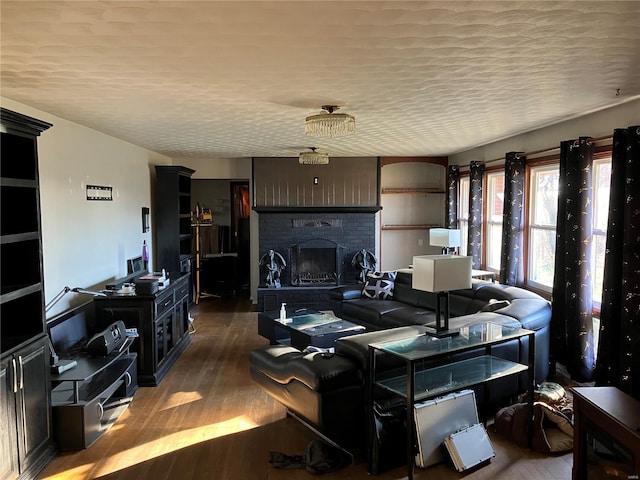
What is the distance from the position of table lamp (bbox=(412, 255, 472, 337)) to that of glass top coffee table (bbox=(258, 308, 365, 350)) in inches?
66.1

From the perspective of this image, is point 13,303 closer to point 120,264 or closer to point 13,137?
point 13,137

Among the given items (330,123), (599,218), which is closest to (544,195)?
(599,218)

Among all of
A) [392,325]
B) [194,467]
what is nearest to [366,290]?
[392,325]

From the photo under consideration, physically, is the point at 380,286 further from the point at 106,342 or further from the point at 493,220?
the point at 106,342

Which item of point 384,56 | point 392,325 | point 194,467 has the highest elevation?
point 384,56

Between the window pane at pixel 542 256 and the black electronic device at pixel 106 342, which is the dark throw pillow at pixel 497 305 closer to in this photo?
the window pane at pixel 542 256

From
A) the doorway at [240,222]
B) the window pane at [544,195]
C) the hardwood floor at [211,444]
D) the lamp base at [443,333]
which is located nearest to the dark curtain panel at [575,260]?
the window pane at [544,195]

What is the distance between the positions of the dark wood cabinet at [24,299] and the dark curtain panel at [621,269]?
414 cm

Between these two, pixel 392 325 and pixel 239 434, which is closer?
pixel 239 434

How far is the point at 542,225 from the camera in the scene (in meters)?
5.51

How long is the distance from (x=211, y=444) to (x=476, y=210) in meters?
4.87

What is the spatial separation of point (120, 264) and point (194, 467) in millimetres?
3367

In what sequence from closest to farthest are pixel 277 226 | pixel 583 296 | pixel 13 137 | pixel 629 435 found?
pixel 629 435 < pixel 13 137 < pixel 583 296 < pixel 277 226

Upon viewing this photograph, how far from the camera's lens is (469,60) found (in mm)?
2730
